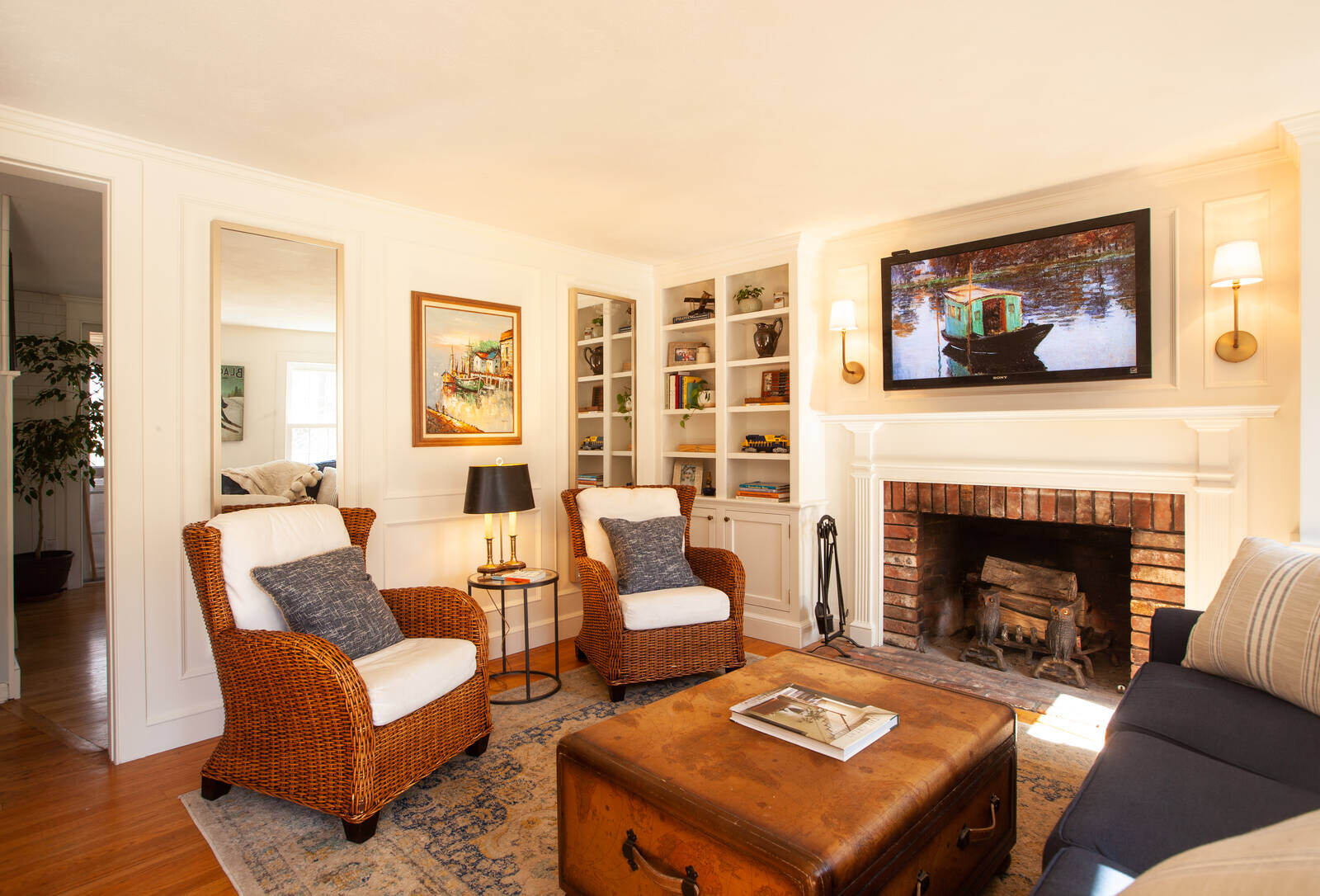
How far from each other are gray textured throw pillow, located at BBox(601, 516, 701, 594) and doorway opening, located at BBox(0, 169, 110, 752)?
2.31m

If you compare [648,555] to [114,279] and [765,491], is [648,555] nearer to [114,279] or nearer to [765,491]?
[765,491]

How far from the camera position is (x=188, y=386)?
113 inches

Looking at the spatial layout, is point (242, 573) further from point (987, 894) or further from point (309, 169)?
point (987, 894)

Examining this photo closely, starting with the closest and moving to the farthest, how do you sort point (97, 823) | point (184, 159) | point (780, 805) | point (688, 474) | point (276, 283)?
point (780, 805) < point (97, 823) < point (184, 159) < point (276, 283) < point (688, 474)

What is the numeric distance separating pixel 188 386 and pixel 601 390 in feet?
7.58

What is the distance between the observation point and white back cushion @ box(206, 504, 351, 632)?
237cm

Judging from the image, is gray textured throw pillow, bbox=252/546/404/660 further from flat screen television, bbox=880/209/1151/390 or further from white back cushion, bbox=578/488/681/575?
flat screen television, bbox=880/209/1151/390

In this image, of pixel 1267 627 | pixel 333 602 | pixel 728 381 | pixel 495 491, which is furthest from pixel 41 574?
pixel 1267 627

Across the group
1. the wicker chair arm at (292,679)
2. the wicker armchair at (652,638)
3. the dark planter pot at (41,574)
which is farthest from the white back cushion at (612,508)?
the dark planter pot at (41,574)

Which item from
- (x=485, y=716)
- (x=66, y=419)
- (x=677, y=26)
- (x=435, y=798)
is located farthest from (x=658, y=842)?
(x=66, y=419)

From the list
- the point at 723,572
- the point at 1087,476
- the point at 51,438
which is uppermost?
the point at 51,438

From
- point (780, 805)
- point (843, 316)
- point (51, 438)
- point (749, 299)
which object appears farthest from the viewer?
point (51, 438)

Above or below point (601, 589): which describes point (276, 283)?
above

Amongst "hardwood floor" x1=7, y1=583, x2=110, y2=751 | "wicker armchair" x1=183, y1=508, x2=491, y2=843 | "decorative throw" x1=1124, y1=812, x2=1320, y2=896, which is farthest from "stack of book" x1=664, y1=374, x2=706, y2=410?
"decorative throw" x1=1124, y1=812, x2=1320, y2=896
